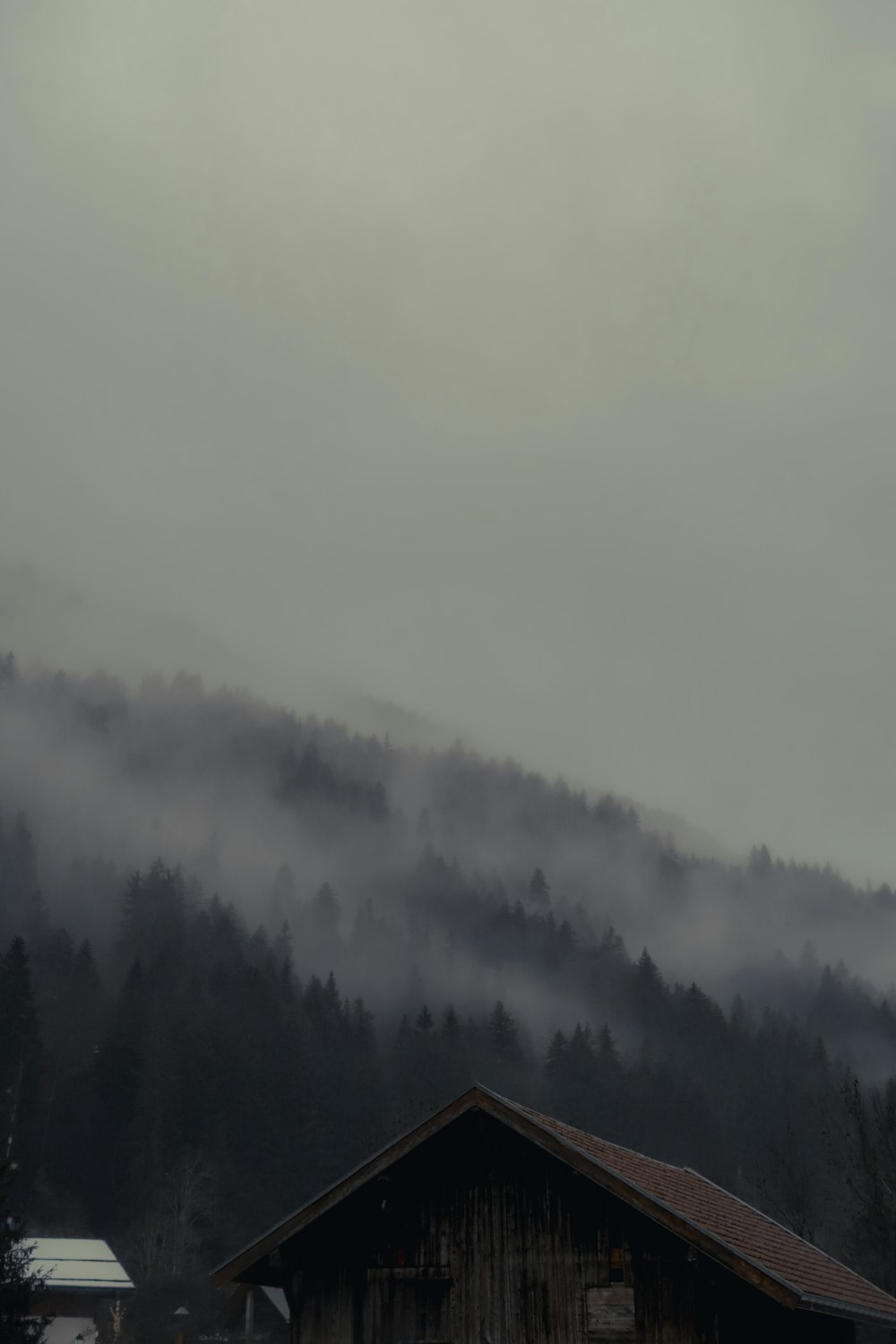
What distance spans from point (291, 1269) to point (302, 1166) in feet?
328

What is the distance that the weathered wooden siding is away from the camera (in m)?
19.0

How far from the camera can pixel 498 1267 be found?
20.0 metres

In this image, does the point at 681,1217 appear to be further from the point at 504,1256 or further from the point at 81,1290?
the point at 81,1290

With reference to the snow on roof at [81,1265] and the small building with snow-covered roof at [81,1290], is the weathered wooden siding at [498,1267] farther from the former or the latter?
the snow on roof at [81,1265]

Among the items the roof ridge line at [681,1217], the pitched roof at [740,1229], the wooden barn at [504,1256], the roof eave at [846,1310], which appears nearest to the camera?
the roof ridge line at [681,1217]

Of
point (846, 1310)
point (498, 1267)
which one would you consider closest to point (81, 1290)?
point (498, 1267)

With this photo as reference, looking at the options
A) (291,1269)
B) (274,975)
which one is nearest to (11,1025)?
(274,975)

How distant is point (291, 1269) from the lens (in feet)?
68.7

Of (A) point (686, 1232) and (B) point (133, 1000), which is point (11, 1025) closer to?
(B) point (133, 1000)

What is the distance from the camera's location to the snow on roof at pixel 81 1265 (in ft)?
218

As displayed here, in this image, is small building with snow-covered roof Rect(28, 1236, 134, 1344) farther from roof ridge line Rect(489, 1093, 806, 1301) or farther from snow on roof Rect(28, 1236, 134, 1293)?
roof ridge line Rect(489, 1093, 806, 1301)

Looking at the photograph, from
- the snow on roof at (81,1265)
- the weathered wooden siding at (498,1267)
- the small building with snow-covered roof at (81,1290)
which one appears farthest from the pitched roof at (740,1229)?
the snow on roof at (81,1265)

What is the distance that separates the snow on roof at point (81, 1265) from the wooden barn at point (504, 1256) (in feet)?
166

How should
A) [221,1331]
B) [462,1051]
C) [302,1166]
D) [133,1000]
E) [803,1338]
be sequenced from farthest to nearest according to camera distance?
[462,1051]
[133,1000]
[302,1166]
[221,1331]
[803,1338]
